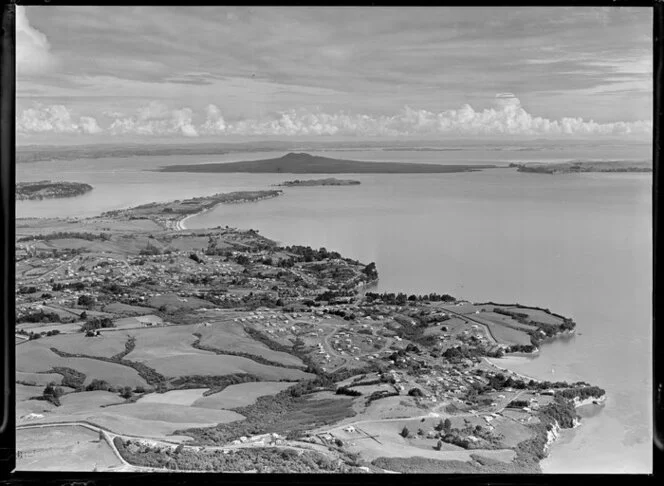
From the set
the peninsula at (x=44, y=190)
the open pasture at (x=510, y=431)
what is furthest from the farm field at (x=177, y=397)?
the open pasture at (x=510, y=431)

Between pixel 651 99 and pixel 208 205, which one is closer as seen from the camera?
pixel 651 99

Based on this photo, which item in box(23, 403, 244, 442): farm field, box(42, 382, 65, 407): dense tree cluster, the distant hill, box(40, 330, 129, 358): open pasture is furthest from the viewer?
the distant hill

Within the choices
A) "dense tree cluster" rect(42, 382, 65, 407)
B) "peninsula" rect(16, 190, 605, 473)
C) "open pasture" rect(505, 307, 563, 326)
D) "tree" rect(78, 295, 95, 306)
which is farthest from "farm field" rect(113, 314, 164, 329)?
"open pasture" rect(505, 307, 563, 326)

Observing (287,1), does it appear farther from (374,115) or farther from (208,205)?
(208,205)

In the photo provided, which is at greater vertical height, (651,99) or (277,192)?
(651,99)

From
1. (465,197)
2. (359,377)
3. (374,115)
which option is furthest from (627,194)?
(359,377)

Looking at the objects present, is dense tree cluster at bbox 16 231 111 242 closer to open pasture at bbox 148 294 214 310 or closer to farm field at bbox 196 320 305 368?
open pasture at bbox 148 294 214 310
